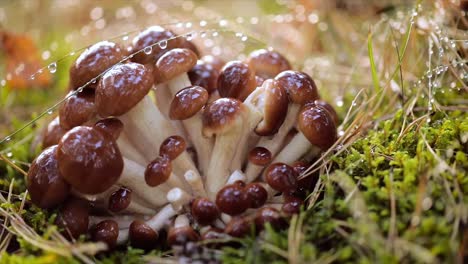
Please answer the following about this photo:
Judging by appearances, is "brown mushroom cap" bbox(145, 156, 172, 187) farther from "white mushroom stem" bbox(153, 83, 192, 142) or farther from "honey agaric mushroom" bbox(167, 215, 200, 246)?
"white mushroom stem" bbox(153, 83, 192, 142)

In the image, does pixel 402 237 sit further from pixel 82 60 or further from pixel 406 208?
pixel 82 60

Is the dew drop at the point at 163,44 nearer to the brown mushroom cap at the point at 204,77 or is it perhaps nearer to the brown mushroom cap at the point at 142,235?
the brown mushroom cap at the point at 204,77

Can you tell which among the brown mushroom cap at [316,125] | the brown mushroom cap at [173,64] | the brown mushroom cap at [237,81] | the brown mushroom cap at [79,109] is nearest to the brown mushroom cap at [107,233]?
the brown mushroom cap at [79,109]

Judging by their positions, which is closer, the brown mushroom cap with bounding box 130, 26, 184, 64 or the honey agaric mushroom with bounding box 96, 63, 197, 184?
the honey agaric mushroom with bounding box 96, 63, 197, 184

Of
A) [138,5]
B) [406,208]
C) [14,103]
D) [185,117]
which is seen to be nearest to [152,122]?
[185,117]

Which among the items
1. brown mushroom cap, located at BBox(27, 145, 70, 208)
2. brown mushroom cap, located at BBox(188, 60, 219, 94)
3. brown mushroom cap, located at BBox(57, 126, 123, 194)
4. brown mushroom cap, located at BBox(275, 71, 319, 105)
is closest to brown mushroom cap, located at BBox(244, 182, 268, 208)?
brown mushroom cap, located at BBox(275, 71, 319, 105)

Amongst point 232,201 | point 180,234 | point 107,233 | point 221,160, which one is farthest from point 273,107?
point 107,233
